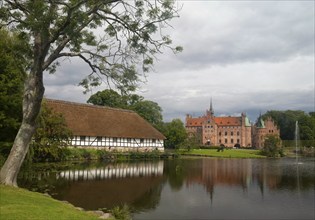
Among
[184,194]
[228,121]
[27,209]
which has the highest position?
[228,121]

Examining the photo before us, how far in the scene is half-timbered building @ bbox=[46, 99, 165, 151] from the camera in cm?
3897

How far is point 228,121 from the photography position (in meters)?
95.6

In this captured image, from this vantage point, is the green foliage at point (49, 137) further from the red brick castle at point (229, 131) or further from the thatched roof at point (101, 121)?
the red brick castle at point (229, 131)

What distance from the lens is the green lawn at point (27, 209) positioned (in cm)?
774

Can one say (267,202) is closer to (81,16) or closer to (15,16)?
(81,16)

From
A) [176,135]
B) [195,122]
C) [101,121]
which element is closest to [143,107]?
A: [176,135]

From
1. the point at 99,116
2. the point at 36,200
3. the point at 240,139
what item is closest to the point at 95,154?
the point at 99,116

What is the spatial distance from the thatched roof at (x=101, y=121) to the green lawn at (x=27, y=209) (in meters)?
27.6

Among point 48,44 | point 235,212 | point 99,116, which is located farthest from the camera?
point 99,116

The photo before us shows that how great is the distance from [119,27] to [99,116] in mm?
33372

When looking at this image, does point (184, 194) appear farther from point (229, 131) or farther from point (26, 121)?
point (229, 131)

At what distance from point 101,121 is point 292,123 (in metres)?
67.5

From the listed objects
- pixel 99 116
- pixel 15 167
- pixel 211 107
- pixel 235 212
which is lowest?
pixel 235 212

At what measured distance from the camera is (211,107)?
324ft
